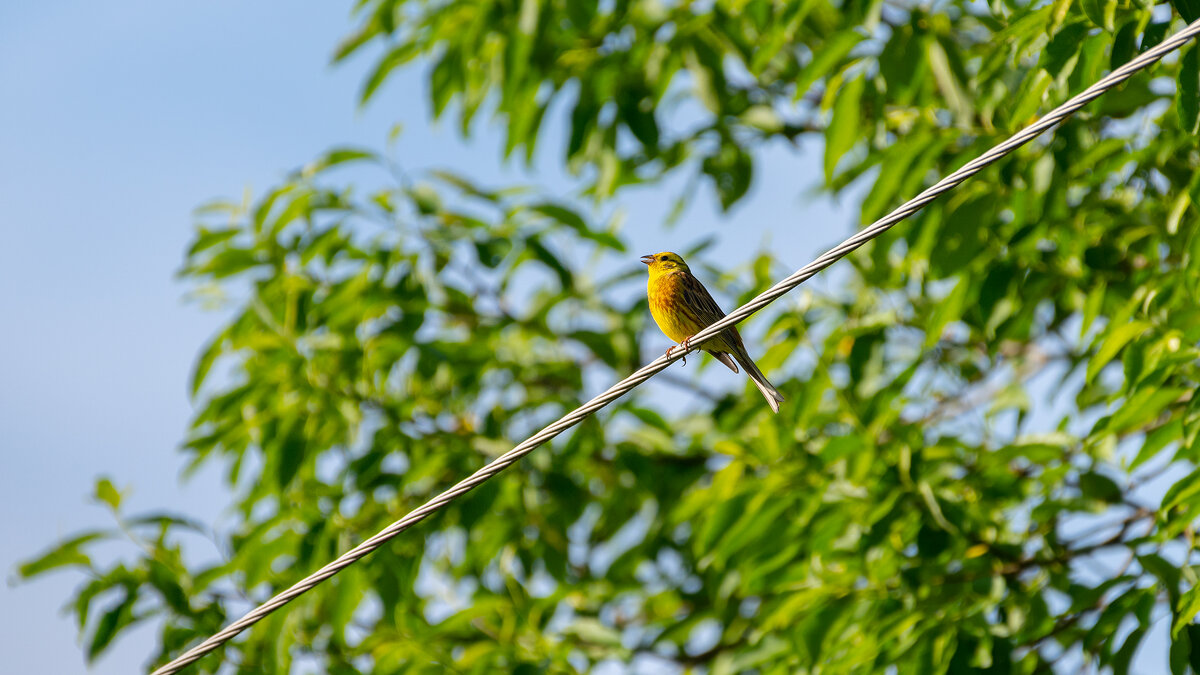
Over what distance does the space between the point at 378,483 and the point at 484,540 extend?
0.68 m

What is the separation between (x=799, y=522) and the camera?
4.61 m

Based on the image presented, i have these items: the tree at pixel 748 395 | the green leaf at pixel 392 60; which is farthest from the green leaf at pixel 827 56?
the green leaf at pixel 392 60

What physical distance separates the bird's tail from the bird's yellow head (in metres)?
0.79

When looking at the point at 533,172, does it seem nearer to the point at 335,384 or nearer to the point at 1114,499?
the point at 335,384

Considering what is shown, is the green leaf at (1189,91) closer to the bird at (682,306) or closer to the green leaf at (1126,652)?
the green leaf at (1126,652)

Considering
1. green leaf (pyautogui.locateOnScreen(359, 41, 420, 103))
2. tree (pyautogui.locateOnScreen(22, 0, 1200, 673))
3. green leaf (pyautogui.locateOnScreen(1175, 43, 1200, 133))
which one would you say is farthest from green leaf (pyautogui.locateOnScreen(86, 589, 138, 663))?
green leaf (pyautogui.locateOnScreen(1175, 43, 1200, 133))

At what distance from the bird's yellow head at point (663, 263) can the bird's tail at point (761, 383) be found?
789 millimetres

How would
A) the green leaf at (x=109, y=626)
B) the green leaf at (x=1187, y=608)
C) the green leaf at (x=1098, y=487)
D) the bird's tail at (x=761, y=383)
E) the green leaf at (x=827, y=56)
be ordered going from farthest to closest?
the green leaf at (x=109, y=626) → the bird's tail at (x=761, y=383) → the green leaf at (x=1098, y=487) → the green leaf at (x=827, y=56) → the green leaf at (x=1187, y=608)

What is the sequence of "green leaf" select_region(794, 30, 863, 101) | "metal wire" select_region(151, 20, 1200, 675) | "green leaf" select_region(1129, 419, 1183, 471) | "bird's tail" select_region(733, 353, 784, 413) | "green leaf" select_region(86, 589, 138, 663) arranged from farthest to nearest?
"green leaf" select_region(86, 589, 138, 663) < "bird's tail" select_region(733, 353, 784, 413) < "green leaf" select_region(794, 30, 863, 101) < "green leaf" select_region(1129, 419, 1183, 471) < "metal wire" select_region(151, 20, 1200, 675)

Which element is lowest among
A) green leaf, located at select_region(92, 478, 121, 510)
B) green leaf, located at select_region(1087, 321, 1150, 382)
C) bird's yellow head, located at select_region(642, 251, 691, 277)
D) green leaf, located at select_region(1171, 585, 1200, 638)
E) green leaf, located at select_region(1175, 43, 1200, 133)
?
green leaf, located at select_region(1171, 585, 1200, 638)

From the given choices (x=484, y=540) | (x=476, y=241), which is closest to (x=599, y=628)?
(x=484, y=540)

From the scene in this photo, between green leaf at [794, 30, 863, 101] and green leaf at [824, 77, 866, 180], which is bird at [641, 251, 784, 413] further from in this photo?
green leaf at [794, 30, 863, 101]

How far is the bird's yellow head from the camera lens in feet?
19.3

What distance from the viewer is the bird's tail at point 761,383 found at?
15.8ft
